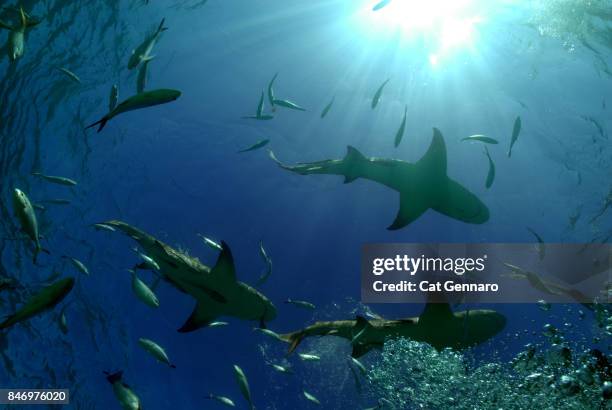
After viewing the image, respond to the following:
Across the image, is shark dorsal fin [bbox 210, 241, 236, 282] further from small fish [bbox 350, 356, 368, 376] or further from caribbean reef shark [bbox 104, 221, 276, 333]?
small fish [bbox 350, 356, 368, 376]

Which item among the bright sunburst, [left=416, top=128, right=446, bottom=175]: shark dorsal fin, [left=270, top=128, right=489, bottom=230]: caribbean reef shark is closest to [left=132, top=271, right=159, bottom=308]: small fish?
[left=270, top=128, right=489, bottom=230]: caribbean reef shark

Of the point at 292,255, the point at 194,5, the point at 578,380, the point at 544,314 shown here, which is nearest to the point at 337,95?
the point at 194,5

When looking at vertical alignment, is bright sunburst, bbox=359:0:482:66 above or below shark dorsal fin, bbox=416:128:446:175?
above

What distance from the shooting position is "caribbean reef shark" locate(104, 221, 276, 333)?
7.58 metres

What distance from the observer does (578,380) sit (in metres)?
9.24

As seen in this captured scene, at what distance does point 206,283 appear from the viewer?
8.70 metres

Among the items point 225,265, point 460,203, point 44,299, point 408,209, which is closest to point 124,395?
point 44,299

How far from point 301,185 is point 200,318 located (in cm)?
1259

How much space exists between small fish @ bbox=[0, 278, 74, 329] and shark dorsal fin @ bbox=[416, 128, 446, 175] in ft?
21.3

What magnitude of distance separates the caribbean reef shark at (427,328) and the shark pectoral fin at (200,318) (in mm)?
1904

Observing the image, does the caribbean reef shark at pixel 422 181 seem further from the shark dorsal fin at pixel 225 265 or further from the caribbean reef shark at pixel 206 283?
the caribbean reef shark at pixel 206 283

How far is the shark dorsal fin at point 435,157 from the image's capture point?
8336 mm

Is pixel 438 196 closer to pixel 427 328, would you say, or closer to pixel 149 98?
pixel 427 328

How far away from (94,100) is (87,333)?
1205cm
